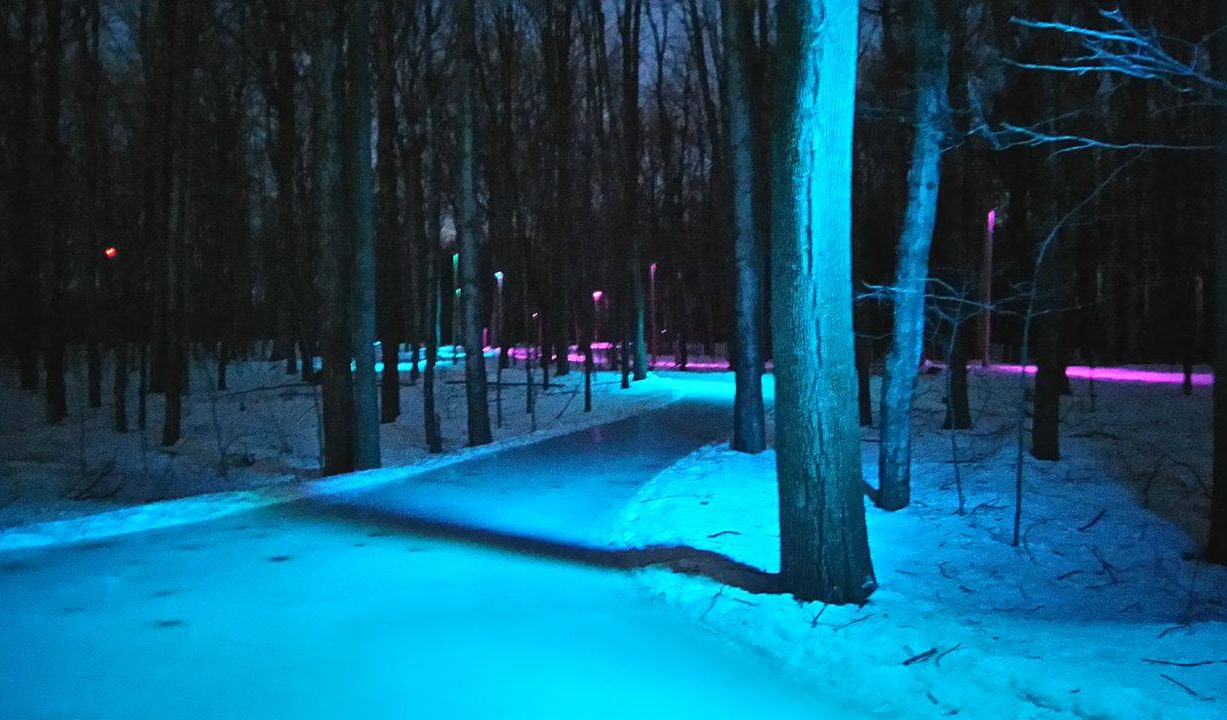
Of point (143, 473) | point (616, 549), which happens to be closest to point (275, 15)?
point (143, 473)

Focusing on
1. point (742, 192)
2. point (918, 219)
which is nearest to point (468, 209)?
point (742, 192)

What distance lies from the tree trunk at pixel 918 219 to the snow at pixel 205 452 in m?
6.93

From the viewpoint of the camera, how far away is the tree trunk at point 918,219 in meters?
10.6

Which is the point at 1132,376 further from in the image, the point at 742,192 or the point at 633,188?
the point at 742,192

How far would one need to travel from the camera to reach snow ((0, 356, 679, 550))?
989cm

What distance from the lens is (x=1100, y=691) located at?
4.53 m

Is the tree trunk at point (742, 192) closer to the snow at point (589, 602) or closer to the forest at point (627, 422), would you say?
the forest at point (627, 422)

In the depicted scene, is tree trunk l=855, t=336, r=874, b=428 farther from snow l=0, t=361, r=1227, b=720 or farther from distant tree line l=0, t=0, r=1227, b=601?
snow l=0, t=361, r=1227, b=720

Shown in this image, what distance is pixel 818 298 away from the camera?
640 centimetres

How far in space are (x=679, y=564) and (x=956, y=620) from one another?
2375mm

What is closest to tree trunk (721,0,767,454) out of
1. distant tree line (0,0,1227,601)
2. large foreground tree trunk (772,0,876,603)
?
distant tree line (0,0,1227,601)

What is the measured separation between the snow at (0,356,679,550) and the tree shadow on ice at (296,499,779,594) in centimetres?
181

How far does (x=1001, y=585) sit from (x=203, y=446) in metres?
17.0

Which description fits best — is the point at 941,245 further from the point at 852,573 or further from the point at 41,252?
the point at 41,252
